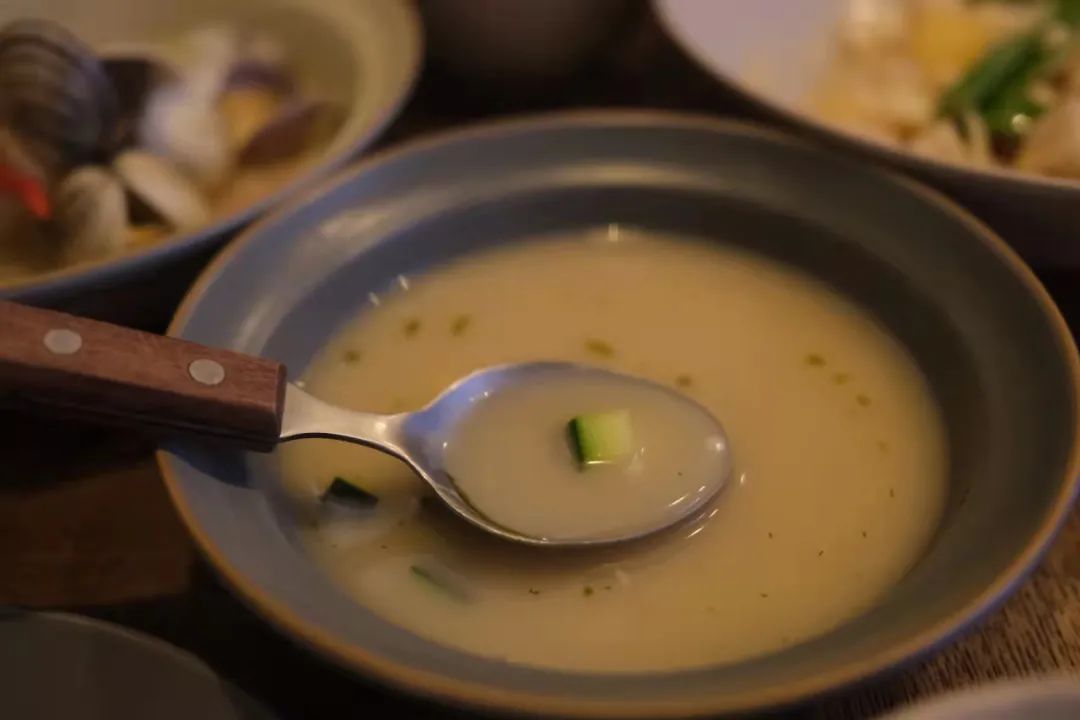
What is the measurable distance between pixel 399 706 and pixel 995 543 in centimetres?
34

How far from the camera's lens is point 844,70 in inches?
42.8

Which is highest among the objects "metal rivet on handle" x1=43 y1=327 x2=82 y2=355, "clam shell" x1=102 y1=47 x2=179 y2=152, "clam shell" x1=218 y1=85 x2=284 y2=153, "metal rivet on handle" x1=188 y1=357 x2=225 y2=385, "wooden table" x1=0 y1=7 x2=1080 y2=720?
"metal rivet on handle" x1=43 y1=327 x2=82 y2=355

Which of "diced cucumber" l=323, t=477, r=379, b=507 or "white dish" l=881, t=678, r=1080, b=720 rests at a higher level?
"white dish" l=881, t=678, r=1080, b=720

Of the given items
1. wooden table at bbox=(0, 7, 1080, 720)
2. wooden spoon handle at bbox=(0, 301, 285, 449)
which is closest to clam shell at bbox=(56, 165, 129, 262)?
wooden table at bbox=(0, 7, 1080, 720)

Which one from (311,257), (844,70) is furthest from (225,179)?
(844,70)

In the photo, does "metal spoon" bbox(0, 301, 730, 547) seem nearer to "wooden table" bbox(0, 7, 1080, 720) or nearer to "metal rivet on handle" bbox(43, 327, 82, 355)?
"metal rivet on handle" bbox(43, 327, 82, 355)

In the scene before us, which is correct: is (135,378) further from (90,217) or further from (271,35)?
(271,35)

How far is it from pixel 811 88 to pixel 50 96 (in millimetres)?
703

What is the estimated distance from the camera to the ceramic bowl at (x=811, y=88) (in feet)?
2.46

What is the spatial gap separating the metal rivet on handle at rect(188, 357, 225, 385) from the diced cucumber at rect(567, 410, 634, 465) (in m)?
0.23

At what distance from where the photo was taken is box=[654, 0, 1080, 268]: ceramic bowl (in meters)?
0.75

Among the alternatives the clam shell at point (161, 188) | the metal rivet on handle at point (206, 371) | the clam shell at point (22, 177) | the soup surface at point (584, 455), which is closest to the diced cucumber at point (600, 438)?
the soup surface at point (584, 455)

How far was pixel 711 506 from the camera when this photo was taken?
2.19 ft

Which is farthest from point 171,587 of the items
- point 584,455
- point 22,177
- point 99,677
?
point 22,177
